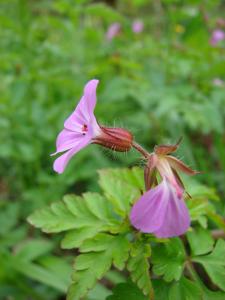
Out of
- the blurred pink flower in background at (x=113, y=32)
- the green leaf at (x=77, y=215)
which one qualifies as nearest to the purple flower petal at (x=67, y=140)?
the green leaf at (x=77, y=215)

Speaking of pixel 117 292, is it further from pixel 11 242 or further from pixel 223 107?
pixel 223 107

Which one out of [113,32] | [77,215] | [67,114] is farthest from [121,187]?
[113,32]

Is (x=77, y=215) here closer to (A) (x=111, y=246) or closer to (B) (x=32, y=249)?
(A) (x=111, y=246)

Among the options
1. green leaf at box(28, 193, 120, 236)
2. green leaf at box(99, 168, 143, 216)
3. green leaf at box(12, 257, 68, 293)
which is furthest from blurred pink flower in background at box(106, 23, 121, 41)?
green leaf at box(28, 193, 120, 236)

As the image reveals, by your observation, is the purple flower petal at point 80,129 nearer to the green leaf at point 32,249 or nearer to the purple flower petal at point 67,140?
the purple flower petal at point 67,140

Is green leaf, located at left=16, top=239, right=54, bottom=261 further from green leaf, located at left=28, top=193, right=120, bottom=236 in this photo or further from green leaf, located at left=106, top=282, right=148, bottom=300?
green leaf, located at left=106, top=282, right=148, bottom=300

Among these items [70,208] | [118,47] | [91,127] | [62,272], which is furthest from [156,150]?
[118,47]
